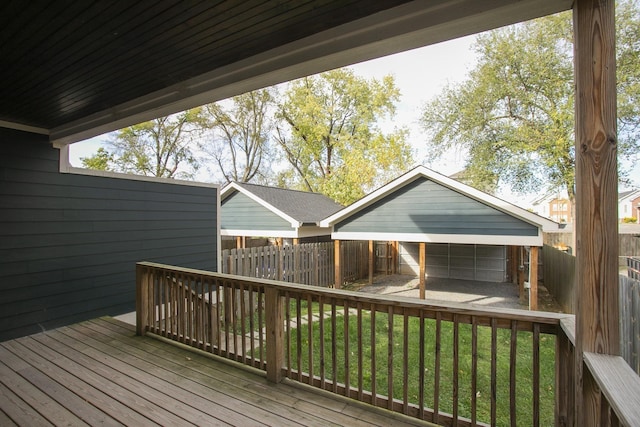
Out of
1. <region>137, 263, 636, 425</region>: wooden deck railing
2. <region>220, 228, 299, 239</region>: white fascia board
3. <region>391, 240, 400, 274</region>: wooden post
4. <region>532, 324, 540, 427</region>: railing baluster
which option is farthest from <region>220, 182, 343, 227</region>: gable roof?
<region>532, 324, 540, 427</region>: railing baluster

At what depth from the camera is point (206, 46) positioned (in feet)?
7.27

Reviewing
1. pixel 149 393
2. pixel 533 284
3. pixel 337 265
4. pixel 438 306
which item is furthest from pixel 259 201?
pixel 438 306

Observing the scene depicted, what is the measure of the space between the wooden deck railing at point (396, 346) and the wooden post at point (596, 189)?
0.29 metres

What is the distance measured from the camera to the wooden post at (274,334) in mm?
2793

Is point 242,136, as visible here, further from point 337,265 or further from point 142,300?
point 142,300

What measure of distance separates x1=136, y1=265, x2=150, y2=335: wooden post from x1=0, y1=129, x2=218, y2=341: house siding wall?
1.27 meters

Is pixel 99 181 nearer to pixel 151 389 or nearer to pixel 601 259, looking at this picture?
pixel 151 389

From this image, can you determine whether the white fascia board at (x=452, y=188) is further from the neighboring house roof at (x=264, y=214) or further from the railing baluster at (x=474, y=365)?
the railing baluster at (x=474, y=365)

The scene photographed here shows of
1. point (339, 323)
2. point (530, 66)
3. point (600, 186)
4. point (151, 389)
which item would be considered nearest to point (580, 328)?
point (600, 186)

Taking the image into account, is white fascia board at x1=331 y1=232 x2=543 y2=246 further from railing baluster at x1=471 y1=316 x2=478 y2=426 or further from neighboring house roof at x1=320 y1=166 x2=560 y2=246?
railing baluster at x1=471 y1=316 x2=478 y2=426

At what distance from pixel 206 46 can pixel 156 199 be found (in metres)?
3.99

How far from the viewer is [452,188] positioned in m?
8.52

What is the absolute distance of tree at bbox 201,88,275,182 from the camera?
21469 mm

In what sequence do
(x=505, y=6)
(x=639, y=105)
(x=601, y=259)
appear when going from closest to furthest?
(x=601, y=259) → (x=505, y=6) → (x=639, y=105)
